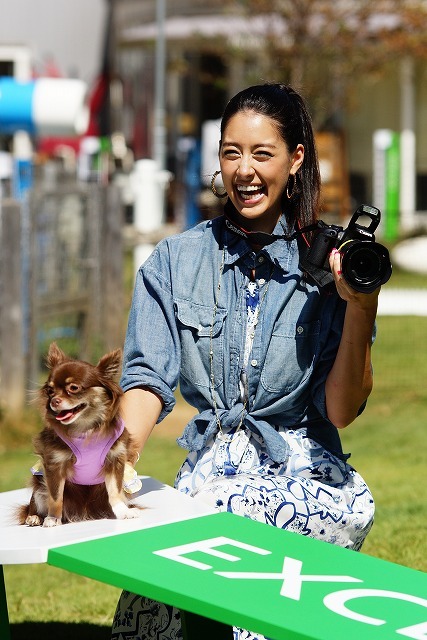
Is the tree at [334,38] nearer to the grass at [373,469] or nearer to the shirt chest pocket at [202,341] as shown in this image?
the grass at [373,469]

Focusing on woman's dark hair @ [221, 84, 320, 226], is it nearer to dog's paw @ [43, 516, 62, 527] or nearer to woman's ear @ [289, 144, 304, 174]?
woman's ear @ [289, 144, 304, 174]

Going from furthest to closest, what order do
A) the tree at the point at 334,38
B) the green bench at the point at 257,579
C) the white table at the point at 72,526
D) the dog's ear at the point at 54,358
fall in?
the tree at the point at 334,38 → the dog's ear at the point at 54,358 → the white table at the point at 72,526 → the green bench at the point at 257,579

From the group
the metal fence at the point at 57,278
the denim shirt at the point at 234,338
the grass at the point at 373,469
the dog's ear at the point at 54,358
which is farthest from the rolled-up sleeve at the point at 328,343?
the metal fence at the point at 57,278

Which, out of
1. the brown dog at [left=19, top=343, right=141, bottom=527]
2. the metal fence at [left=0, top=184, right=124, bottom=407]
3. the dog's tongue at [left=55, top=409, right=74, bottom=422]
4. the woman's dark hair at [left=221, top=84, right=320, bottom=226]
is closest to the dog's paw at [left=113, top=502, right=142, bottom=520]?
the brown dog at [left=19, top=343, right=141, bottom=527]

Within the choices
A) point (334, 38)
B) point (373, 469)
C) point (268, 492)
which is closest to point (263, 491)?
point (268, 492)

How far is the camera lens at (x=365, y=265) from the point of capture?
10.3 feet

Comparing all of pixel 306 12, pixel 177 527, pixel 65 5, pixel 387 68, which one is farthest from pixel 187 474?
pixel 65 5

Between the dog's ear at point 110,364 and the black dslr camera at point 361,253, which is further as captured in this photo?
the black dslr camera at point 361,253

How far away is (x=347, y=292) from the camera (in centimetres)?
324

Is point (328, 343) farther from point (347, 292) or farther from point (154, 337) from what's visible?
point (154, 337)

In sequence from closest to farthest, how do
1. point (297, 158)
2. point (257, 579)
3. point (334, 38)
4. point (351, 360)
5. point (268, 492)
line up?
point (257, 579) → point (268, 492) → point (351, 360) → point (297, 158) → point (334, 38)

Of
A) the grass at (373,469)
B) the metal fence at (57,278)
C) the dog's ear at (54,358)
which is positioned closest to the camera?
the dog's ear at (54,358)

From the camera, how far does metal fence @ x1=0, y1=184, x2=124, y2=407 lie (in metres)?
8.58

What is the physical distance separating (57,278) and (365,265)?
6.74 metres
